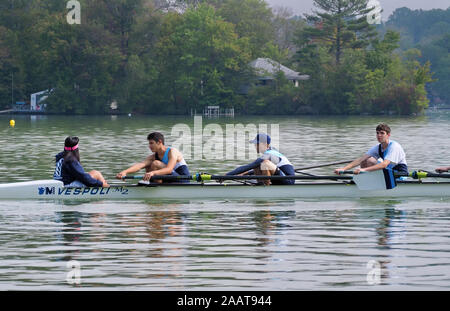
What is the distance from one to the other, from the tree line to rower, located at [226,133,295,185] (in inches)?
3276

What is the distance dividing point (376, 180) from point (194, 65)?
87972 mm

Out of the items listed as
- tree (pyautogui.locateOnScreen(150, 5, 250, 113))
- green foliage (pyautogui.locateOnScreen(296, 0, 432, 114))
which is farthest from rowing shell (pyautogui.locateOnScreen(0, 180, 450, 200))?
tree (pyautogui.locateOnScreen(150, 5, 250, 113))

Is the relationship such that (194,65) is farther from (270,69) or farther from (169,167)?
(169,167)

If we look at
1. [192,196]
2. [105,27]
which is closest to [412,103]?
[105,27]

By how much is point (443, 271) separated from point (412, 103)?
90.5m

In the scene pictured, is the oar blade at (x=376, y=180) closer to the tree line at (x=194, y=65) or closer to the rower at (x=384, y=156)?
the rower at (x=384, y=156)

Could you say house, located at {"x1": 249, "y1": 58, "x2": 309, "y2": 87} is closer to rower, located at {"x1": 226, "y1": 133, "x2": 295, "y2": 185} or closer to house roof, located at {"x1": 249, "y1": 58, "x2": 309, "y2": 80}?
house roof, located at {"x1": 249, "y1": 58, "x2": 309, "y2": 80}

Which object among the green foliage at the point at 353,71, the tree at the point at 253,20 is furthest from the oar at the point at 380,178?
the tree at the point at 253,20

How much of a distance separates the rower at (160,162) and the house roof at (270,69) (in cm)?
8714

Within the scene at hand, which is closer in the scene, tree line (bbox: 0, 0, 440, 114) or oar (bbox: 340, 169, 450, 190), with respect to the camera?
oar (bbox: 340, 169, 450, 190)

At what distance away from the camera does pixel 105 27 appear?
109250 mm

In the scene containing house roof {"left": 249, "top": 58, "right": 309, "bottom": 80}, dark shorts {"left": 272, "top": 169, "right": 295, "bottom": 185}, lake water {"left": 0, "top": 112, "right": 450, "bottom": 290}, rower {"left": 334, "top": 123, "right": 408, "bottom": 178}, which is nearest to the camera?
lake water {"left": 0, "top": 112, "right": 450, "bottom": 290}

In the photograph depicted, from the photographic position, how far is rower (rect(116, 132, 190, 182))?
16.5 m

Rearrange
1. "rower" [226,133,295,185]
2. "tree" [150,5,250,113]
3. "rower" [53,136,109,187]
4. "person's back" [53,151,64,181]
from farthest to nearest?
"tree" [150,5,250,113] → "rower" [226,133,295,185] → "person's back" [53,151,64,181] → "rower" [53,136,109,187]
